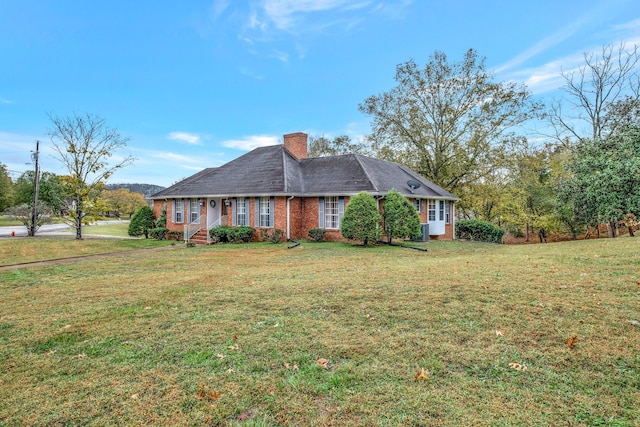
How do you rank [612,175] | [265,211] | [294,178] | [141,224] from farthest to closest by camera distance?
[141,224], [294,178], [265,211], [612,175]

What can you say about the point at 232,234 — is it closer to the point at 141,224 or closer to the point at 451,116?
the point at 141,224

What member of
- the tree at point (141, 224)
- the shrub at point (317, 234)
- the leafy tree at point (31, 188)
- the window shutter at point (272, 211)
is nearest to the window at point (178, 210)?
the tree at point (141, 224)

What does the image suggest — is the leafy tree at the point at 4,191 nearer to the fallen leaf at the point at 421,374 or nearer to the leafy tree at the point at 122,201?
the leafy tree at the point at 122,201

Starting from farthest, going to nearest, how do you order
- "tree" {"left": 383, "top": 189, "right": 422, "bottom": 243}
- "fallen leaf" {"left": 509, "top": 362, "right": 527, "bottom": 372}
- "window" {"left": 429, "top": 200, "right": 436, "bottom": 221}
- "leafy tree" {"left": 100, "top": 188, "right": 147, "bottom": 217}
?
"leafy tree" {"left": 100, "top": 188, "right": 147, "bottom": 217}, "window" {"left": 429, "top": 200, "right": 436, "bottom": 221}, "tree" {"left": 383, "top": 189, "right": 422, "bottom": 243}, "fallen leaf" {"left": 509, "top": 362, "right": 527, "bottom": 372}

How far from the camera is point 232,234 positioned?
18578mm

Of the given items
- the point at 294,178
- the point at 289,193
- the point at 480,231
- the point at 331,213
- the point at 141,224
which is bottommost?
the point at 480,231

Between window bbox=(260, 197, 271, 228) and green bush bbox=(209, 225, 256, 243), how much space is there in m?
0.79

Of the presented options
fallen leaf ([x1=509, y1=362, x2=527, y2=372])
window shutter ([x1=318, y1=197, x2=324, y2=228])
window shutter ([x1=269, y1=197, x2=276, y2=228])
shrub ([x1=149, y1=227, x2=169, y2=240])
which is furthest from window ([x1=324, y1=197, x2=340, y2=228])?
fallen leaf ([x1=509, y1=362, x2=527, y2=372])

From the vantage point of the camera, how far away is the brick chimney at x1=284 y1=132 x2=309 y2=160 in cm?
2364

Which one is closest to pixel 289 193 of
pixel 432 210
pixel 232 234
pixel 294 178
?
pixel 294 178

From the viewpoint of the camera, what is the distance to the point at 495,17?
538 inches

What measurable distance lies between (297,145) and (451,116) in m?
12.9

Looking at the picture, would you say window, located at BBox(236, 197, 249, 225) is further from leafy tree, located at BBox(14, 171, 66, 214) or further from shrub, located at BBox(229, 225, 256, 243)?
leafy tree, located at BBox(14, 171, 66, 214)

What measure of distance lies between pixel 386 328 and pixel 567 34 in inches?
700
